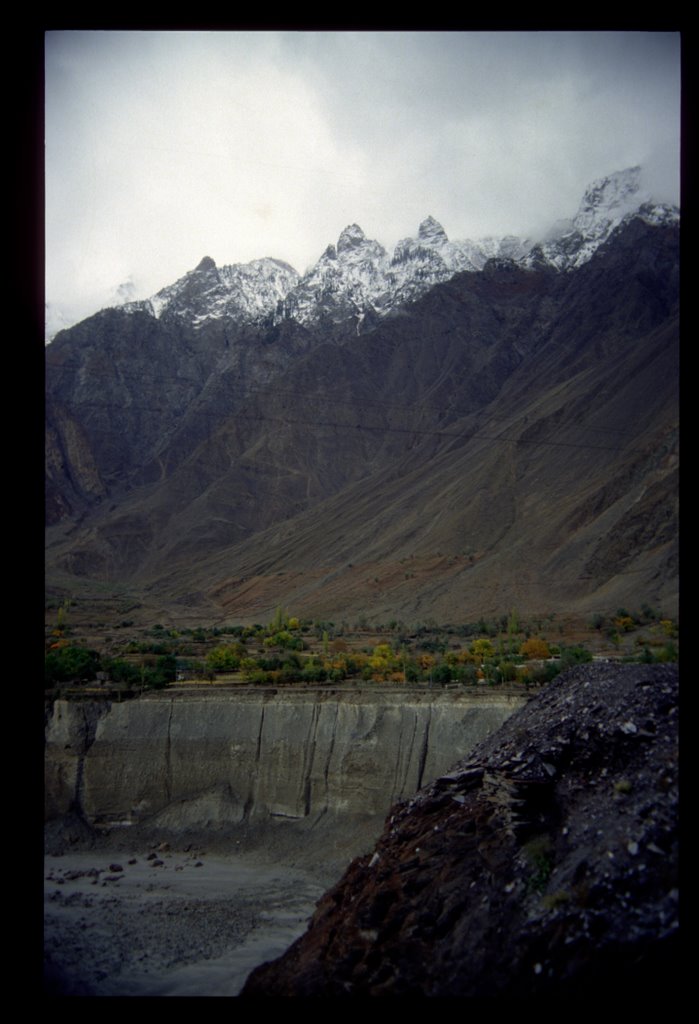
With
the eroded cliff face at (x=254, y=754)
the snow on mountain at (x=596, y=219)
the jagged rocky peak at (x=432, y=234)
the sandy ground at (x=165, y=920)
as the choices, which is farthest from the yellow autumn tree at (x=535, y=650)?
the jagged rocky peak at (x=432, y=234)

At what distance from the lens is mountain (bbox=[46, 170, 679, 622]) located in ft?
131

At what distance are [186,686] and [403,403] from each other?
172 feet

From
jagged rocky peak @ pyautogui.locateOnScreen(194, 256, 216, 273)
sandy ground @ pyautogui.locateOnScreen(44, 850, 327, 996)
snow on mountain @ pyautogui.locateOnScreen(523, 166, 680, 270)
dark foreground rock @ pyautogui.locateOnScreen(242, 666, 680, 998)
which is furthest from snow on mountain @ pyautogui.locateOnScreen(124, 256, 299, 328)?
dark foreground rock @ pyautogui.locateOnScreen(242, 666, 680, 998)

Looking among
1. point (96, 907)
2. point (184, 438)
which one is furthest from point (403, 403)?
point (96, 907)

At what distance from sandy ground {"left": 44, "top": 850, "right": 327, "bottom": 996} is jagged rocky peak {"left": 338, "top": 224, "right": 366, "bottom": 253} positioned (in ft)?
239

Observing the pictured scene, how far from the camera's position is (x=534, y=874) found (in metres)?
6.54

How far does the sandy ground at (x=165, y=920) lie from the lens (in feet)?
29.0

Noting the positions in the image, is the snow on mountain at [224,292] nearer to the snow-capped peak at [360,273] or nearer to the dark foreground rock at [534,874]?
the snow-capped peak at [360,273]

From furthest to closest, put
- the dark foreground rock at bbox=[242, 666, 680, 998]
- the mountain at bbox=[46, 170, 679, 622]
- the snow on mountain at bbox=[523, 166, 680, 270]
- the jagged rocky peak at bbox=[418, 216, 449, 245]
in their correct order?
the jagged rocky peak at bbox=[418, 216, 449, 245] → the snow on mountain at bbox=[523, 166, 680, 270] → the mountain at bbox=[46, 170, 679, 622] → the dark foreground rock at bbox=[242, 666, 680, 998]

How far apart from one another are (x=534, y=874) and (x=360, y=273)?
77502 mm

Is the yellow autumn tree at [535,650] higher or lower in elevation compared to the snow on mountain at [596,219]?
lower

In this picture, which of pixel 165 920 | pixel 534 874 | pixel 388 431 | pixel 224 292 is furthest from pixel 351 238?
pixel 534 874

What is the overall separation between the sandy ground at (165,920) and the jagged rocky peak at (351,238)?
7294cm

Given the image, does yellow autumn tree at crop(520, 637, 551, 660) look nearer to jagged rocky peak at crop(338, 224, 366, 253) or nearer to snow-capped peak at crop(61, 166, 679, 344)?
snow-capped peak at crop(61, 166, 679, 344)
